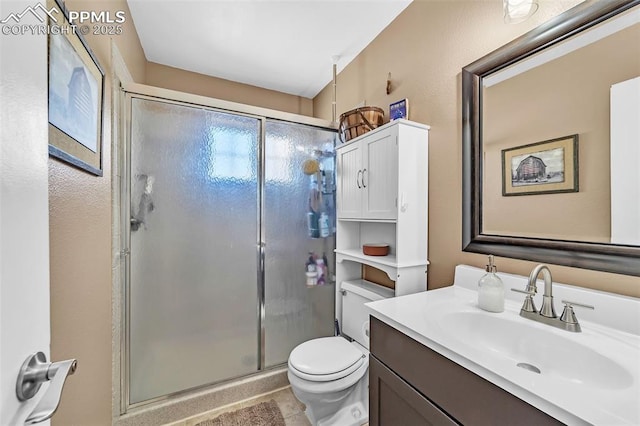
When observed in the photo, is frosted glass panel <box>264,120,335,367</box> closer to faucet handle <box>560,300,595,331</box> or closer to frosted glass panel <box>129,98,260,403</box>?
frosted glass panel <box>129,98,260,403</box>

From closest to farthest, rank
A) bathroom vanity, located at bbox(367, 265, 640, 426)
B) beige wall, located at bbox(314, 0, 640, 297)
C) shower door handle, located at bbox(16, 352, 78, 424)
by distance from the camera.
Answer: shower door handle, located at bbox(16, 352, 78, 424), bathroom vanity, located at bbox(367, 265, 640, 426), beige wall, located at bbox(314, 0, 640, 297)

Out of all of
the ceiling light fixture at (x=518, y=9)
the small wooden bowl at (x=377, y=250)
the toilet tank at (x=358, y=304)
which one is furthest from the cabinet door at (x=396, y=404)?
the ceiling light fixture at (x=518, y=9)

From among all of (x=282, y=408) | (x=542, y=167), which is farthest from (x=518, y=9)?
(x=282, y=408)

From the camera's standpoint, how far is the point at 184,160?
1633mm

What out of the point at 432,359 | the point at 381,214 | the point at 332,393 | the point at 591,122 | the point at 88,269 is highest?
the point at 591,122

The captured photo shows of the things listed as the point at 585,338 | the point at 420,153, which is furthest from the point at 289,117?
the point at 585,338

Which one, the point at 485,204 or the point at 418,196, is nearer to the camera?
the point at 485,204

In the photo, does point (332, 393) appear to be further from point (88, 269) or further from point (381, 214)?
point (88, 269)

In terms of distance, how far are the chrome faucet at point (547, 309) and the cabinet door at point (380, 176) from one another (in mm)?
650

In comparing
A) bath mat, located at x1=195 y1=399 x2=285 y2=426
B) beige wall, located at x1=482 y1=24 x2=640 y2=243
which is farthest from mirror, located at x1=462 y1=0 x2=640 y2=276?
bath mat, located at x1=195 y1=399 x2=285 y2=426

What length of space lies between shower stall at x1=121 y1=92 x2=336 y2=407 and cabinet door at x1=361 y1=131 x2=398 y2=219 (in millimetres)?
505

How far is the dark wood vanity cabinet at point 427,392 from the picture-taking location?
62 centimetres

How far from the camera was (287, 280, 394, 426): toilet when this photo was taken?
1308mm

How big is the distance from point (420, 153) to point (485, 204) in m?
0.44
